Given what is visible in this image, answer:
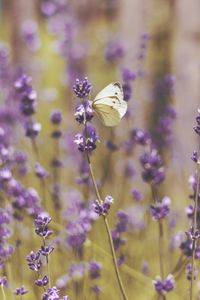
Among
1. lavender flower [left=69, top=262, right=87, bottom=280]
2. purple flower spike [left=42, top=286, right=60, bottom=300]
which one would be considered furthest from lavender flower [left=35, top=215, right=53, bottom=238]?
lavender flower [left=69, top=262, right=87, bottom=280]

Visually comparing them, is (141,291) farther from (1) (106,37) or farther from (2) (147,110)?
(1) (106,37)

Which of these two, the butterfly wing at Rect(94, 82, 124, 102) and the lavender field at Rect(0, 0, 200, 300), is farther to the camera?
the lavender field at Rect(0, 0, 200, 300)

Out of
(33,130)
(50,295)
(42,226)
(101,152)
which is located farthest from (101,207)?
(101,152)

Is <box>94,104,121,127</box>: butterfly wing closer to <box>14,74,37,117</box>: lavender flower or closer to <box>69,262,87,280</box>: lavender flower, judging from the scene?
Result: <box>14,74,37,117</box>: lavender flower

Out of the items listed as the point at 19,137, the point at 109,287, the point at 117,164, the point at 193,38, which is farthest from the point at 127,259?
the point at 193,38

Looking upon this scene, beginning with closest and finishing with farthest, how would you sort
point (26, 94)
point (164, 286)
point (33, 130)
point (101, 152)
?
1. point (164, 286)
2. point (26, 94)
3. point (33, 130)
4. point (101, 152)

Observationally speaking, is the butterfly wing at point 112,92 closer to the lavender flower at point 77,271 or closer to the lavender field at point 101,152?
the lavender field at point 101,152

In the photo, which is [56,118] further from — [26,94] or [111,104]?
[111,104]
